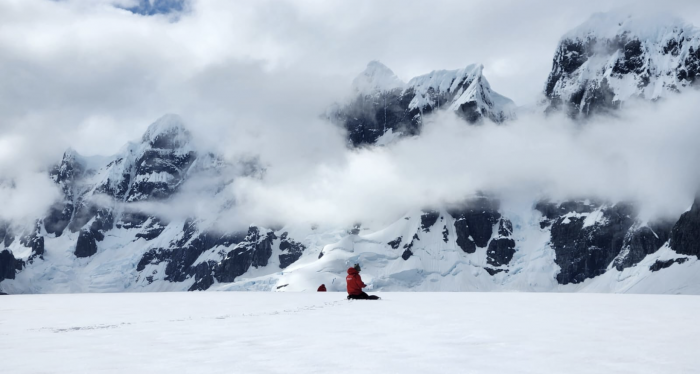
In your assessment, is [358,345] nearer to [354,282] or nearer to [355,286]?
[354,282]

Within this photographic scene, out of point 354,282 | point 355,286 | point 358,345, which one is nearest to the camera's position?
point 358,345

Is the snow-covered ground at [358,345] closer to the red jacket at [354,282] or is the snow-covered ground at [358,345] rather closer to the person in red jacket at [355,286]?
the red jacket at [354,282]

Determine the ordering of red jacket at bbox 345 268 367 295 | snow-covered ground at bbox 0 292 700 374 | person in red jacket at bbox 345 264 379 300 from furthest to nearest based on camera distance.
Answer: person in red jacket at bbox 345 264 379 300
red jacket at bbox 345 268 367 295
snow-covered ground at bbox 0 292 700 374

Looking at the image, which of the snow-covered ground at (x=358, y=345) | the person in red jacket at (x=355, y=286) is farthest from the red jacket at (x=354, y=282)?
the snow-covered ground at (x=358, y=345)

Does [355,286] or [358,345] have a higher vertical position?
[355,286]

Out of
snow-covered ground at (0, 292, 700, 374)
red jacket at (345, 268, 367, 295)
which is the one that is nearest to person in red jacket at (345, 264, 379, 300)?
red jacket at (345, 268, 367, 295)

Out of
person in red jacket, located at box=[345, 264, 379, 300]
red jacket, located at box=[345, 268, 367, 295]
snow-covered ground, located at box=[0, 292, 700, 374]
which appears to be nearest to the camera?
snow-covered ground, located at box=[0, 292, 700, 374]

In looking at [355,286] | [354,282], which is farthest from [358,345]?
[355,286]

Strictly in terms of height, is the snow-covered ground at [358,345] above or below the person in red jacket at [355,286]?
below

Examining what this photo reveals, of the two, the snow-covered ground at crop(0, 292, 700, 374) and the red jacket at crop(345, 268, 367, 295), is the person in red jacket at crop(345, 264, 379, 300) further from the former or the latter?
the snow-covered ground at crop(0, 292, 700, 374)

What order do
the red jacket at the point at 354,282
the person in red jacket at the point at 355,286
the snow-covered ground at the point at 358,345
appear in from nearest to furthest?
the snow-covered ground at the point at 358,345 → the red jacket at the point at 354,282 → the person in red jacket at the point at 355,286

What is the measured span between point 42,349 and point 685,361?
13.3 metres

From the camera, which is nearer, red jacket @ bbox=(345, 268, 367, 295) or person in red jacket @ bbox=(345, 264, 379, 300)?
red jacket @ bbox=(345, 268, 367, 295)

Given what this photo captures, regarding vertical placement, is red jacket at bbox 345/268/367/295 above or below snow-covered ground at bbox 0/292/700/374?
above
